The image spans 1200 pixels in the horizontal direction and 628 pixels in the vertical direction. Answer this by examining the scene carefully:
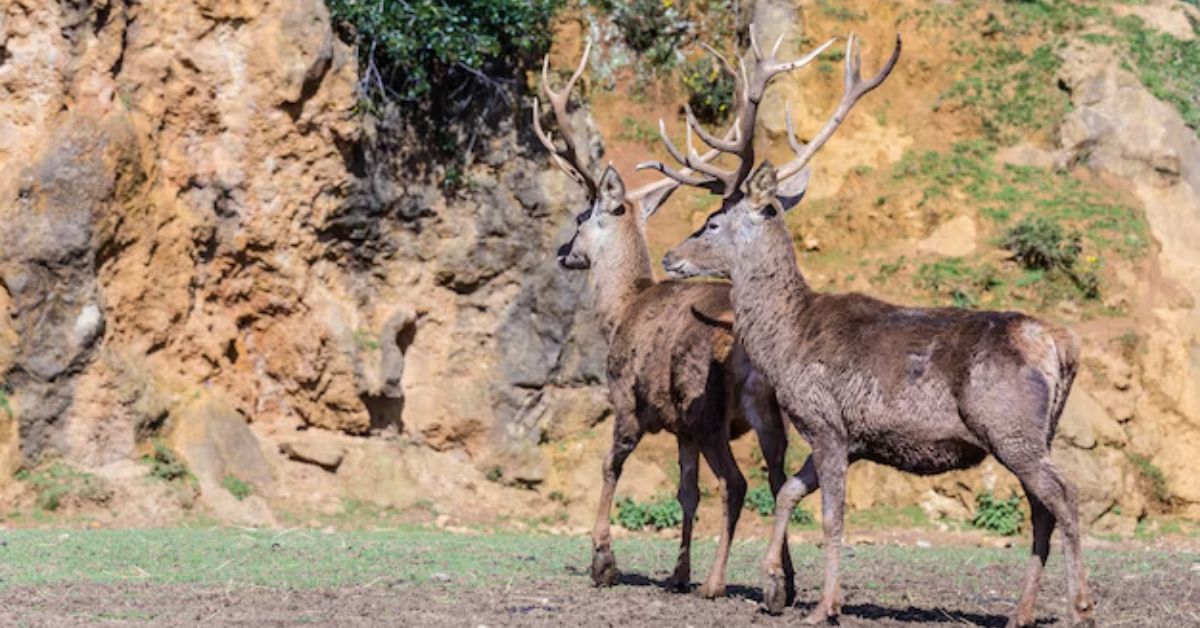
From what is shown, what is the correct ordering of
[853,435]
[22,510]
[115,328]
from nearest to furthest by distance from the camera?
[853,435]
[22,510]
[115,328]

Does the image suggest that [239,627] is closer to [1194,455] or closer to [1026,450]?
[1026,450]

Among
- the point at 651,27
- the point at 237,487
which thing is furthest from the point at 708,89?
the point at 237,487

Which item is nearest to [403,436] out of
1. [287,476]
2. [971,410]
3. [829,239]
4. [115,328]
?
[287,476]

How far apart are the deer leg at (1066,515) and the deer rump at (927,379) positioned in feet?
0.62

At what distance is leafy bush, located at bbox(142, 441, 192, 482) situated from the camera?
621 inches

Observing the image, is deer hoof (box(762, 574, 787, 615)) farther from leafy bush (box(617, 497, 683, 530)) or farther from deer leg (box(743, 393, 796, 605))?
leafy bush (box(617, 497, 683, 530))

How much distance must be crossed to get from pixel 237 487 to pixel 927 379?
30.1 ft

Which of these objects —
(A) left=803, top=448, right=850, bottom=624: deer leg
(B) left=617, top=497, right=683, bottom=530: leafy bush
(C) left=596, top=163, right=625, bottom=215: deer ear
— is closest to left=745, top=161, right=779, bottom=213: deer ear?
(A) left=803, top=448, right=850, bottom=624: deer leg

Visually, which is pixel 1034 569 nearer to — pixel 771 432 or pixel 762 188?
pixel 771 432

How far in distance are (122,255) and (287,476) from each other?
285 cm

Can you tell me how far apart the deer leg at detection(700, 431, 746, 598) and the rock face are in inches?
266

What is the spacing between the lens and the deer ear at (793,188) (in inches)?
426

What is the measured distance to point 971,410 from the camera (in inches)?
339

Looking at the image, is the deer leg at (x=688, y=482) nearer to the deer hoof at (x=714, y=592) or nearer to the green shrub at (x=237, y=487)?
the deer hoof at (x=714, y=592)
